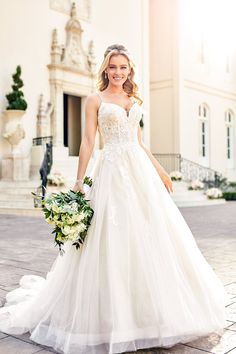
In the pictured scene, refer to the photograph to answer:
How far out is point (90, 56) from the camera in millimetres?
15758

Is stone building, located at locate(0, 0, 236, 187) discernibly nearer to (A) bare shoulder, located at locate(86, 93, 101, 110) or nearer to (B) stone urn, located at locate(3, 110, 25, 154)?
(B) stone urn, located at locate(3, 110, 25, 154)

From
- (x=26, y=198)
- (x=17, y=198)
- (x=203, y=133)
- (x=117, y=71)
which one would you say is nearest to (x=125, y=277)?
(x=117, y=71)

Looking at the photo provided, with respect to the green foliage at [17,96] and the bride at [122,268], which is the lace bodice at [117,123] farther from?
the green foliage at [17,96]

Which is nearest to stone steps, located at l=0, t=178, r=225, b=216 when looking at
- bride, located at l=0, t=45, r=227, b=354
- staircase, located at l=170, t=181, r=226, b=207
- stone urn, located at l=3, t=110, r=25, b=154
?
staircase, located at l=170, t=181, r=226, b=207

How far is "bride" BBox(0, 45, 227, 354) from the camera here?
2.27 metres

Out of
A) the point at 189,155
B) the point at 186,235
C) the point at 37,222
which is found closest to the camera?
the point at 186,235

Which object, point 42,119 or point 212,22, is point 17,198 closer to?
point 42,119

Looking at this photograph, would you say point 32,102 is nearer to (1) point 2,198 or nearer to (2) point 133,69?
(1) point 2,198

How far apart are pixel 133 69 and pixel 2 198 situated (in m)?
8.88

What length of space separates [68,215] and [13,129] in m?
10.8

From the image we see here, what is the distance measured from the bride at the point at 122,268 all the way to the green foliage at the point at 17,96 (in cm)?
1062

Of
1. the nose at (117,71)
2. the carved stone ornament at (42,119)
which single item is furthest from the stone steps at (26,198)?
the nose at (117,71)

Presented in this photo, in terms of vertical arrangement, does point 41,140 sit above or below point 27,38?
below

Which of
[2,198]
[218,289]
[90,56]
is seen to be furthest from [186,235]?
[90,56]
